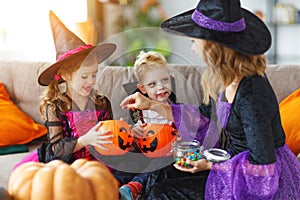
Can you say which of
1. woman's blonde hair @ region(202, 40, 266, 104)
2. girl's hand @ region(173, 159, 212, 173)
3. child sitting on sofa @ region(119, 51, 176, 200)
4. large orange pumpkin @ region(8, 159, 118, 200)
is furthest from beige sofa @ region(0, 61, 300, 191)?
large orange pumpkin @ region(8, 159, 118, 200)

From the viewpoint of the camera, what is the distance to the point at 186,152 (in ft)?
4.81

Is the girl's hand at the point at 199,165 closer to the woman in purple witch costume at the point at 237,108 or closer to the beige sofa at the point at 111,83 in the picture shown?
the woman in purple witch costume at the point at 237,108

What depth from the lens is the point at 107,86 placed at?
5.37 ft

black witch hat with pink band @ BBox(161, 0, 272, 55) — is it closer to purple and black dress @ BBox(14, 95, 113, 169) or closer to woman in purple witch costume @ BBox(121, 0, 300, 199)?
woman in purple witch costume @ BBox(121, 0, 300, 199)

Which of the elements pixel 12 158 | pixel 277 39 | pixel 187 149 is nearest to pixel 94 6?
pixel 277 39

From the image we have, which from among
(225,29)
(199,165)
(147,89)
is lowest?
(199,165)

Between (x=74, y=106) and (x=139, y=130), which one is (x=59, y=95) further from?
(x=139, y=130)

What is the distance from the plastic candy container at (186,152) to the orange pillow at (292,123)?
0.43 metres

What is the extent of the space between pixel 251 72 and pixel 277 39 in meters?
3.29

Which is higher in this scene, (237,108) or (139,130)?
(237,108)

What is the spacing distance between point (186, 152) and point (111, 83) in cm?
36

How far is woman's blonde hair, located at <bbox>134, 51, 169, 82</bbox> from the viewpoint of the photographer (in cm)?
141

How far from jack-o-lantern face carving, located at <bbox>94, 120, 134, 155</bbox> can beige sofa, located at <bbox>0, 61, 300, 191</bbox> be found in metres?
0.05

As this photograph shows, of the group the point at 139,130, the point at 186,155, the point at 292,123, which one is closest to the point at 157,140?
the point at 139,130
